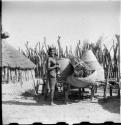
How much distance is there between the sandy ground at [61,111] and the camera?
225 inches

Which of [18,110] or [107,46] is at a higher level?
[107,46]

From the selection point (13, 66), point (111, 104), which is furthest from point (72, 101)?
point (13, 66)

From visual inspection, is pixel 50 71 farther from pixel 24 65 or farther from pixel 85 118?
pixel 24 65

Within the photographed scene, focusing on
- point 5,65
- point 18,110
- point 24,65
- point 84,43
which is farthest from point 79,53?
point 18,110

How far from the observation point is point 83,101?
25.1 ft

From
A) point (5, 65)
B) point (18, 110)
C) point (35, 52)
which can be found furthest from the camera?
point (35, 52)

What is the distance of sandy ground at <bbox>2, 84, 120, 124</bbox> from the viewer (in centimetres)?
570

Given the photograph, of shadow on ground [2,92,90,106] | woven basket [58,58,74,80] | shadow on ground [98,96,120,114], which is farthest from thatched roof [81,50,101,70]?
shadow on ground [2,92,90,106]

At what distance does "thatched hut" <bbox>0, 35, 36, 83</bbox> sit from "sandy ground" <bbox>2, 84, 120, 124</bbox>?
5772 mm

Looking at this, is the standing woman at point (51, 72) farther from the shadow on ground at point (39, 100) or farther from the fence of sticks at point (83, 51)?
the fence of sticks at point (83, 51)

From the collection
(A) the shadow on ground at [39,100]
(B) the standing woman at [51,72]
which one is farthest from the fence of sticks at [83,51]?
(B) the standing woman at [51,72]

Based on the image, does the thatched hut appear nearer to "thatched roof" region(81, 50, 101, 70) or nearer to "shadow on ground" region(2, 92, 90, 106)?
"shadow on ground" region(2, 92, 90, 106)

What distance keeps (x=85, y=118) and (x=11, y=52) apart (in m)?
9.49

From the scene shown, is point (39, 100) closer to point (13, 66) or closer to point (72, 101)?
point (72, 101)
